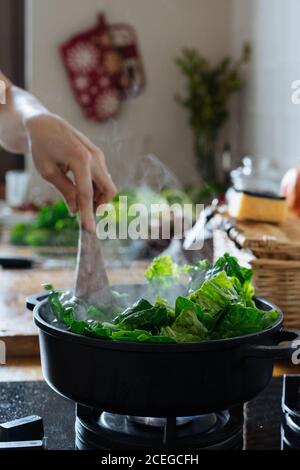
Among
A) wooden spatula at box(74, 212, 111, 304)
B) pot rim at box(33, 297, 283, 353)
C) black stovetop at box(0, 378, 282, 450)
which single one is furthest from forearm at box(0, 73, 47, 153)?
pot rim at box(33, 297, 283, 353)

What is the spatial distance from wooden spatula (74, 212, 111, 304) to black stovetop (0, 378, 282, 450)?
155mm

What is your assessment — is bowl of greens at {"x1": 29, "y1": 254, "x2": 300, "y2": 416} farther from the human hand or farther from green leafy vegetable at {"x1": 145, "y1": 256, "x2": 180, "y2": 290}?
the human hand

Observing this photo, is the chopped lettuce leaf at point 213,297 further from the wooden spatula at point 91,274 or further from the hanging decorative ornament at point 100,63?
the hanging decorative ornament at point 100,63

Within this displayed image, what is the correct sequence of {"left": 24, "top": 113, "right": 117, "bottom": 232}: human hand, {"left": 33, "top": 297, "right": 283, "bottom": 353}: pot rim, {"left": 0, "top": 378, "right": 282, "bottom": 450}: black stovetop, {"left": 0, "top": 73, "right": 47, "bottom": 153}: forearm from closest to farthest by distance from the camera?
{"left": 33, "top": 297, "right": 283, "bottom": 353}: pot rim
{"left": 0, "top": 378, "right": 282, "bottom": 450}: black stovetop
{"left": 24, "top": 113, "right": 117, "bottom": 232}: human hand
{"left": 0, "top": 73, "right": 47, "bottom": 153}: forearm

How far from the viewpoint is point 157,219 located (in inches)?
73.1

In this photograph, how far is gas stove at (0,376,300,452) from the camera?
871mm

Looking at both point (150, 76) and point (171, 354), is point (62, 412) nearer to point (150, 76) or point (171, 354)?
point (171, 354)

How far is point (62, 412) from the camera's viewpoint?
3.32ft

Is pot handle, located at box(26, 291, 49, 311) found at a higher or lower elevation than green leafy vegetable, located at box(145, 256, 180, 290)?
lower

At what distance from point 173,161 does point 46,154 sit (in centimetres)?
290

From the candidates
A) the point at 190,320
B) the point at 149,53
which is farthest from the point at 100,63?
the point at 190,320

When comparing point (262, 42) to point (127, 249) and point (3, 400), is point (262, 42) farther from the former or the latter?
point (3, 400)

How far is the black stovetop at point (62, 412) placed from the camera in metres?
0.92

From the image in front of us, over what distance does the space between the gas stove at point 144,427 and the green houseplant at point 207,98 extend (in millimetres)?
2871
